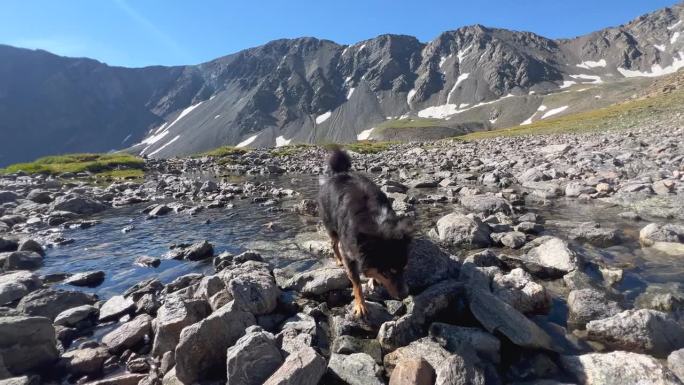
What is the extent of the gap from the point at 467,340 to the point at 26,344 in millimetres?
6944

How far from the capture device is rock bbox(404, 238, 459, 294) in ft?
25.2

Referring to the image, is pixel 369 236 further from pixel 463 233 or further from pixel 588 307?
pixel 463 233

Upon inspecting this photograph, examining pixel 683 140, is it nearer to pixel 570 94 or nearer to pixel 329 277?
pixel 329 277

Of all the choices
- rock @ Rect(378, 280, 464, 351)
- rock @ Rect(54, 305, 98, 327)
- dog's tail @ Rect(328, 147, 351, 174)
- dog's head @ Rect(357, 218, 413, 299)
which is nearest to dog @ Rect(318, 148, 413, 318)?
dog's head @ Rect(357, 218, 413, 299)

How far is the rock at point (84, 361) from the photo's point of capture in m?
6.23

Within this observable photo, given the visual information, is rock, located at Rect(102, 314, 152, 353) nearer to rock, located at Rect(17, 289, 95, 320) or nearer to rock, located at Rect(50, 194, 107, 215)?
rock, located at Rect(17, 289, 95, 320)

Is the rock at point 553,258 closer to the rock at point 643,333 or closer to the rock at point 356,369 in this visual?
the rock at point 643,333

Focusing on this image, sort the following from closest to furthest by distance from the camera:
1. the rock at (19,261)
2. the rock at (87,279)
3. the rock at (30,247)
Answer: the rock at (87,279)
the rock at (19,261)
the rock at (30,247)

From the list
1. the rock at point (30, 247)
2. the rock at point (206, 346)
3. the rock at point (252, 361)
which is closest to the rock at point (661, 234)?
the rock at point (252, 361)

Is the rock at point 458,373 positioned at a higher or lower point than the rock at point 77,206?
lower

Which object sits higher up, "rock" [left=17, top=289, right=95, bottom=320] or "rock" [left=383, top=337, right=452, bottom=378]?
"rock" [left=17, top=289, right=95, bottom=320]

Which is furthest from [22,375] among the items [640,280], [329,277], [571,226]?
[571,226]

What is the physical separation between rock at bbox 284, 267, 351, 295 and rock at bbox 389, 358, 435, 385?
3191mm

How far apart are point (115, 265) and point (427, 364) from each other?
10846mm
